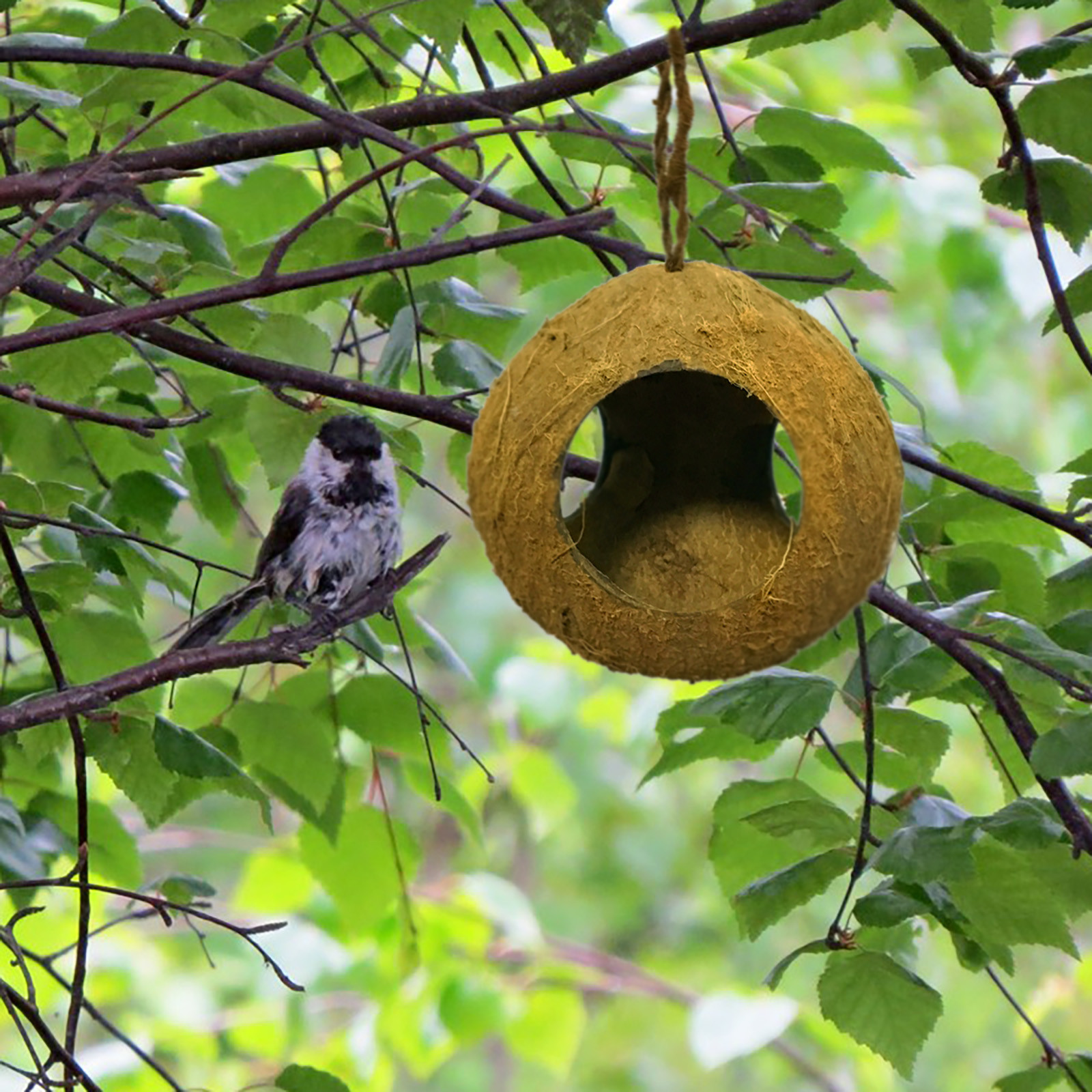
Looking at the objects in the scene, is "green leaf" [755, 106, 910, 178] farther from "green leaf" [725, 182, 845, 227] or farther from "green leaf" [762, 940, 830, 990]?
"green leaf" [762, 940, 830, 990]

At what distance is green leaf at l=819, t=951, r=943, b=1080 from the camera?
1.66 metres

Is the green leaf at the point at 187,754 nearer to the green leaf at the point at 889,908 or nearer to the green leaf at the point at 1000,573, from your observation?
the green leaf at the point at 889,908

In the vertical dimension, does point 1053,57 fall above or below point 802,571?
above

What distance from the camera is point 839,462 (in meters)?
1.47

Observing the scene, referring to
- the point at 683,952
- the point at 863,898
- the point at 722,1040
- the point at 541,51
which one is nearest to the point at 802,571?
the point at 863,898

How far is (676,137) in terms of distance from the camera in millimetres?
1298

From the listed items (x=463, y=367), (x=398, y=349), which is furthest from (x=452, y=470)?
(x=398, y=349)

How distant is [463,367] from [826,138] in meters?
0.54

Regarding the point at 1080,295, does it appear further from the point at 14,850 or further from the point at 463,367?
the point at 14,850

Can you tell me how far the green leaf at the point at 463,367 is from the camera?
197 centimetres

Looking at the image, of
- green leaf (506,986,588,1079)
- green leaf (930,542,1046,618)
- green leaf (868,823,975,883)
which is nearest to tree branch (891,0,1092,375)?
green leaf (930,542,1046,618)

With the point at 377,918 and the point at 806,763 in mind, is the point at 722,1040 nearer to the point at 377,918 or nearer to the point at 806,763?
the point at 377,918

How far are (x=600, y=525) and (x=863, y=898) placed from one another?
1.96 ft

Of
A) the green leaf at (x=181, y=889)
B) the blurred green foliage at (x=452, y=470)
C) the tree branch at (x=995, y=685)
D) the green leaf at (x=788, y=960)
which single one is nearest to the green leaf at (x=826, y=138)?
the blurred green foliage at (x=452, y=470)
